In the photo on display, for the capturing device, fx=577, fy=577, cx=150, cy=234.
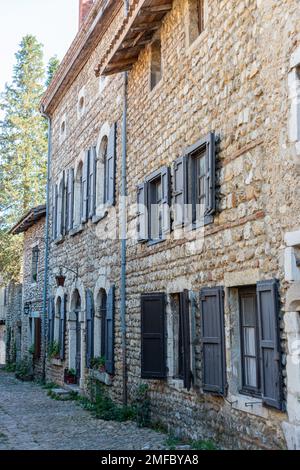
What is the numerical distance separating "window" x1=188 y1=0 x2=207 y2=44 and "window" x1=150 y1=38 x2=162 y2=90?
155 centimetres

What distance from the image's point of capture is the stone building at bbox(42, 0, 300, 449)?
546cm

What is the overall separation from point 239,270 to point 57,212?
9.80 metres

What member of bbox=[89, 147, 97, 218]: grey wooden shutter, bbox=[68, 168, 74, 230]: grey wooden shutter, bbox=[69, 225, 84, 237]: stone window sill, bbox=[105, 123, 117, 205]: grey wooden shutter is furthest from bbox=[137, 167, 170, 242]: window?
bbox=[68, 168, 74, 230]: grey wooden shutter

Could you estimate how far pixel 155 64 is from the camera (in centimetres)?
951

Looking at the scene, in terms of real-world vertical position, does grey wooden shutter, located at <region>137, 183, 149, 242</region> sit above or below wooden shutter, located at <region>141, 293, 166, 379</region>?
above

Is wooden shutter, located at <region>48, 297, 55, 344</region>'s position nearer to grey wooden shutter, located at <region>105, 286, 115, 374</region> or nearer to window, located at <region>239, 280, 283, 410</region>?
grey wooden shutter, located at <region>105, 286, 115, 374</region>

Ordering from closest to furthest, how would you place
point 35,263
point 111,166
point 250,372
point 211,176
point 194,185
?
point 250,372
point 211,176
point 194,185
point 111,166
point 35,263

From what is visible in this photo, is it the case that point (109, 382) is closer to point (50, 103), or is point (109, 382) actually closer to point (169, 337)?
point (169, 337)

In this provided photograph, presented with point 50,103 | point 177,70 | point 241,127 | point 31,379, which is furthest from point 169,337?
point 50,103

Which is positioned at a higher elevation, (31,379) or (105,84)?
(105,84)

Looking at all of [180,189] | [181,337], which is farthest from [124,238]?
[181,337]

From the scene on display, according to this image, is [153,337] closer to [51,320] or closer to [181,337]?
[181,337]

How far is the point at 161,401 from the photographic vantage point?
8.26m

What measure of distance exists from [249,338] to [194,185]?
222 centimetres
